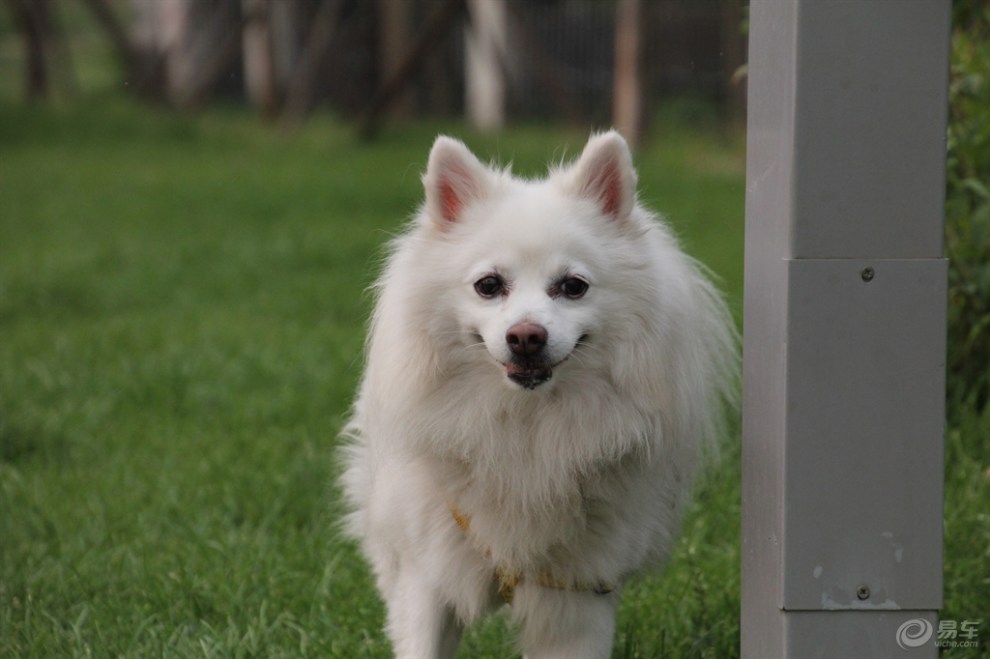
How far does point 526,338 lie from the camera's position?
9.27ft

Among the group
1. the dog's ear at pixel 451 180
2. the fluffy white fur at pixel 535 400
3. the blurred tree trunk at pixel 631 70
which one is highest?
the blurred tree trunk at pixel 631 70

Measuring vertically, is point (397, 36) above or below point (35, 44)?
below

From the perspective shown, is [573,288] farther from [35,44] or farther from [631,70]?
[35,44]

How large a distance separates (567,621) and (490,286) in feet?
2.64

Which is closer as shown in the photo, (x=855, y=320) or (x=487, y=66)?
(x=855, y=320)

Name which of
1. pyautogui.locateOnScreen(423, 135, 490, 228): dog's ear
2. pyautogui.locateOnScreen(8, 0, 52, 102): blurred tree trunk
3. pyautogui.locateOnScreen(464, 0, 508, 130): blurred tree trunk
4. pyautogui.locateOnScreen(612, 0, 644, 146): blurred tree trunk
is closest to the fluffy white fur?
pyautogui.locateOnScreen(423, 135, 490, 228): dog's ear

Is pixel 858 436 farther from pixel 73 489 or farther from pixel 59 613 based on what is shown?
pixel 73 489

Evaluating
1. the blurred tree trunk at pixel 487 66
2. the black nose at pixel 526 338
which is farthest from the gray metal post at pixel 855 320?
the blurred tree trunk at pixel 487 66

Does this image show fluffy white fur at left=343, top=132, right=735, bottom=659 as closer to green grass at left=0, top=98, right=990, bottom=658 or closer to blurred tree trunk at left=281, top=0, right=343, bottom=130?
green grass at left=0, top=98, right=990, bottom=658

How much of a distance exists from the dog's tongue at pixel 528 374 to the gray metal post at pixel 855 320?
0.50m

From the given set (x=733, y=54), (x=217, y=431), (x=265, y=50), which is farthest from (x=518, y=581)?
(x=265, y=50)

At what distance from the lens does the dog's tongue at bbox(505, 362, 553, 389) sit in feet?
9.51

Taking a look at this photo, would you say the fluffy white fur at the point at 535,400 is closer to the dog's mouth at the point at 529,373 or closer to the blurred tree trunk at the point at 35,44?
the dog's mouth at the point at 529,373

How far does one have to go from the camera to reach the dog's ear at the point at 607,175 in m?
3.06
